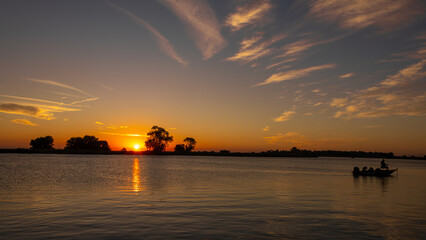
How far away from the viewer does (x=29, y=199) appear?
93.8 ft

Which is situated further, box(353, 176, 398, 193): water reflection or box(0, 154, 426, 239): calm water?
box(353, 176, 398, 193): water reflection

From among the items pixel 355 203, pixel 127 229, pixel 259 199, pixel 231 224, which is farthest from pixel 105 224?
pixel 355 203

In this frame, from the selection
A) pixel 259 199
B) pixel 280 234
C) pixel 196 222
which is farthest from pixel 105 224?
pixel 259 199

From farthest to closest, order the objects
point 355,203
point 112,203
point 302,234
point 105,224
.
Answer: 1. point 355,203
2. point 112,203
3. point 105,224
4. point 302,234

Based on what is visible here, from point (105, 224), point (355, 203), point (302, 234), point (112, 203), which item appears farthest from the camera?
point (355, 203)

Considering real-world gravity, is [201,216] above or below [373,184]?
above

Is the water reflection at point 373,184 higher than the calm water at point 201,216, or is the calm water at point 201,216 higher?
the calm water at point 201,216

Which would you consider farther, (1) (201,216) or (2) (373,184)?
(2) (373,184)

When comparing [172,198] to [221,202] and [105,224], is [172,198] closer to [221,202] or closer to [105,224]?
[221,202]

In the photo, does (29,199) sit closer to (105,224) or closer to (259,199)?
(105,224)

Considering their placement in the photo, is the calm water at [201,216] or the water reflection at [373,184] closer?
the calm water at [201,216]

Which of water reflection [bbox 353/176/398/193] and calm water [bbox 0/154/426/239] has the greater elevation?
calm water [bbox 0/154/426/239]

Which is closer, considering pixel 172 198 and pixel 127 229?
pixel 127 229

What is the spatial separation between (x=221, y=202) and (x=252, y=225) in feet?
30.9
